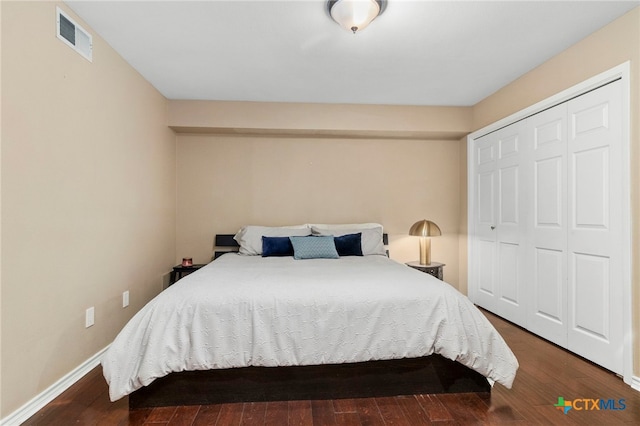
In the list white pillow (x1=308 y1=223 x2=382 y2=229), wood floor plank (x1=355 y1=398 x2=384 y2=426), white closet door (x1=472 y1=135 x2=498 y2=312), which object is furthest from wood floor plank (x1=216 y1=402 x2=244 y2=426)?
white closet door (x1=472 y1=135 x2=498 y2=312)

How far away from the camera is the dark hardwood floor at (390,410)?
1.78m

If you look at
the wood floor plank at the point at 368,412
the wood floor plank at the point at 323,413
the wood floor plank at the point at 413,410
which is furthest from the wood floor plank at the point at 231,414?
the wood floor plank at the point at 413,410

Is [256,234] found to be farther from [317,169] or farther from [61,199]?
[61,199]

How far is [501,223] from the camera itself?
3553 mm

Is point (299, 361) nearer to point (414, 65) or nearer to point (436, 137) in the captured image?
point (414, 65)

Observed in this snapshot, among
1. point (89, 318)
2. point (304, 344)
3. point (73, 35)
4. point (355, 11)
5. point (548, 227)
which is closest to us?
point (304, 344)

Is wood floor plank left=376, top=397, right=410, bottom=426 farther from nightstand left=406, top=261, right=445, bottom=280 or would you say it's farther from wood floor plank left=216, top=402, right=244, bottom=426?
nightstand left=406, top=261, right=445, bottom=280

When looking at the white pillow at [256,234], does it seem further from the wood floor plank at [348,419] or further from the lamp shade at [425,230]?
the wood floor plank at [348,419]

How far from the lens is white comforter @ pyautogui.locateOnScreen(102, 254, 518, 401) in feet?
5.94

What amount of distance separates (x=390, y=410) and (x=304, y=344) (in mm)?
591

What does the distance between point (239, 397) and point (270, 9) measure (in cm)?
235

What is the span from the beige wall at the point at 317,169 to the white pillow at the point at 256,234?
383mm

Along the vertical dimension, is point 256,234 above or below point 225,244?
above

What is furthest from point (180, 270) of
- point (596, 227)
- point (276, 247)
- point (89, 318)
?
point (596, 227)
